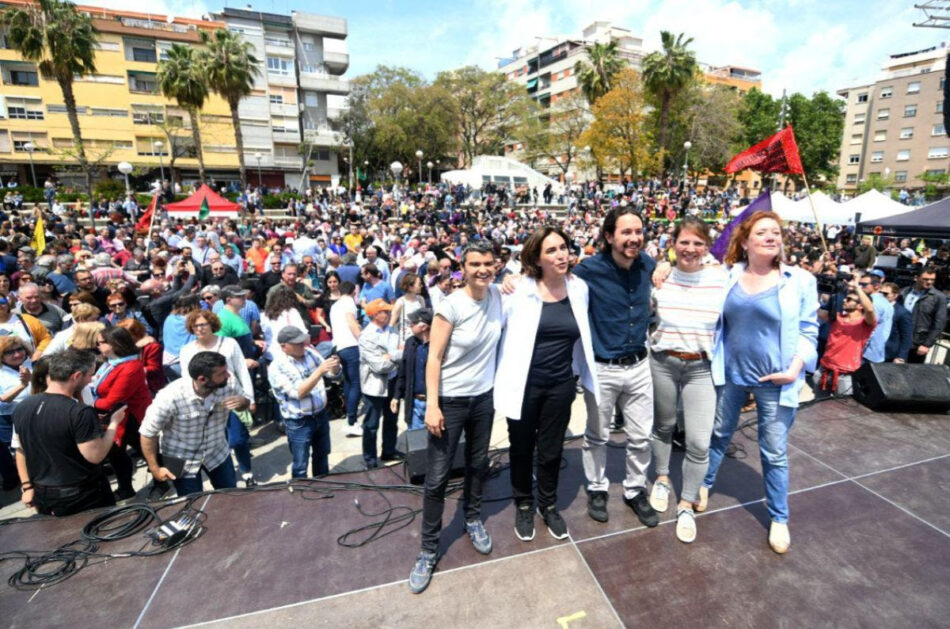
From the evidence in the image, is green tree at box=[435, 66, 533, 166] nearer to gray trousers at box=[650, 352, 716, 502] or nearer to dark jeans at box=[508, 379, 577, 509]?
gray trousers at box=[650, 352, 716, 502]

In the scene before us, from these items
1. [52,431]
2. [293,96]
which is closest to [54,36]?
[293,96]

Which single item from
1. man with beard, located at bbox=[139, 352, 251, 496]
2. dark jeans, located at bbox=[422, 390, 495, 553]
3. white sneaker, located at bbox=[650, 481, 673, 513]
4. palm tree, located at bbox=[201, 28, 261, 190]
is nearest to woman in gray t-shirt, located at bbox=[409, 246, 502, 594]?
dark jeans, located at bbox=[422, 390, 495, 553]

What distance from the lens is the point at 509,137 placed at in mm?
51031

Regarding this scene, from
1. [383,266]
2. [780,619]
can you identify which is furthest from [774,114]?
[780,619]

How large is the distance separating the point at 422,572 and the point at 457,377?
1093 millimetres

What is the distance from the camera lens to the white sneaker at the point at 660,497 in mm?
3205

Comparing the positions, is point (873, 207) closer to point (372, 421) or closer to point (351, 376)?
point (351, 376)

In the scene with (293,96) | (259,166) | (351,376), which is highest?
(293,96)

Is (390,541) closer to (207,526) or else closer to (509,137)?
(207,526)

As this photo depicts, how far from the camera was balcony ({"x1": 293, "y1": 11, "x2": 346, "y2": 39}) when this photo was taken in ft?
147

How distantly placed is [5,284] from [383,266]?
4813mm

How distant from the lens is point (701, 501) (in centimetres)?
318

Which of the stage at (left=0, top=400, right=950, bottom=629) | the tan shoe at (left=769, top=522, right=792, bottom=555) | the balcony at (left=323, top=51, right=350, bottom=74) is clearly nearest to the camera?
the stage at (left=0, top=400, right=950, bottom=629)

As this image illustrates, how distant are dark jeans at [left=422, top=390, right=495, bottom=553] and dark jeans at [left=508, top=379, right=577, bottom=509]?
21 cm
